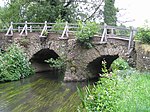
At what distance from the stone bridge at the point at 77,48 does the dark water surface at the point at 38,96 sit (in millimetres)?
1119

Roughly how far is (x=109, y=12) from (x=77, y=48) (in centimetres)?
795

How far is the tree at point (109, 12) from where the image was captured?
22403mm

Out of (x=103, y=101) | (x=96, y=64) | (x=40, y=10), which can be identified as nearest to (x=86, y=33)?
(x=96, y=64)

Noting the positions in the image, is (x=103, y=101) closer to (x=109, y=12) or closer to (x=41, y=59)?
(x=41, y=59)

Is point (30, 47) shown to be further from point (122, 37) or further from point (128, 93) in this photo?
point (128, 93)

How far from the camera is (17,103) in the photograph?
10953mm

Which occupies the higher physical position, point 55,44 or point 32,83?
point 55,44

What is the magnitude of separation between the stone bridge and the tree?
573 cm

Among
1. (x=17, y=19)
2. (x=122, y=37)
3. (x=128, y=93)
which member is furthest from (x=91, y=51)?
(x=17, y=19)

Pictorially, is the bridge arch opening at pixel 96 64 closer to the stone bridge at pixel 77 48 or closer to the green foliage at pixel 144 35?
the stone bridge at pixel 77 48

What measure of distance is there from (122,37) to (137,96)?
342 inches

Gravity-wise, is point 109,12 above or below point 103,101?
above

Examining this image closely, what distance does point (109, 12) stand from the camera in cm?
2261

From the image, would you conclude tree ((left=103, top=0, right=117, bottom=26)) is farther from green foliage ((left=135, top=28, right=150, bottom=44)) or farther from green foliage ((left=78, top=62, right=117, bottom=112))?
green foliage ((left=78, top=62, right=117, bottom=112))
